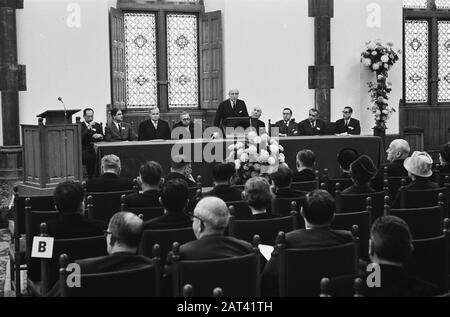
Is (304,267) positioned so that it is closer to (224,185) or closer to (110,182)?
(224,185)

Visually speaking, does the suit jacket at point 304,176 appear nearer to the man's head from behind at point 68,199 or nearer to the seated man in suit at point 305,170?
the seated man in suit at point 305,170

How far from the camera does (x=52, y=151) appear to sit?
28.5 feet

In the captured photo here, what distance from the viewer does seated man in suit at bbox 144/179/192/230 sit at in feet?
14.5

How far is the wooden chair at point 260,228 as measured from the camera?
441cm

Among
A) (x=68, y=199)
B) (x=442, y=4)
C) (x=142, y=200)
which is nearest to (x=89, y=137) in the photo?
(x=142, y=200)

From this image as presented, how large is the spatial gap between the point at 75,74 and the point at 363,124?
225 inches

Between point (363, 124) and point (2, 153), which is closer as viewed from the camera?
point (2, 153)

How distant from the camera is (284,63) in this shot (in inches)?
524

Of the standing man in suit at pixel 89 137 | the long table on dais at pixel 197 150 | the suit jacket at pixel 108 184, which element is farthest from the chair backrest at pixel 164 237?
the standing man in suit at pixel 89 137

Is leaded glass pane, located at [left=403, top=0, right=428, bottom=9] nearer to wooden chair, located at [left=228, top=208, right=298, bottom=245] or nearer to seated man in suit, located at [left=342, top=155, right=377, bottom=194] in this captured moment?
seated man in suit, located at [left=342, top=155, right=377, bottom=194]

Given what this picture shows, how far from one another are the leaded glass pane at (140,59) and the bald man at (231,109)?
5.98 ft

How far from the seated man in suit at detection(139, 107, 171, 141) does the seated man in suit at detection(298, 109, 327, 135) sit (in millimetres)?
2273

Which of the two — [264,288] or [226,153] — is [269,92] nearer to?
[226,153]
